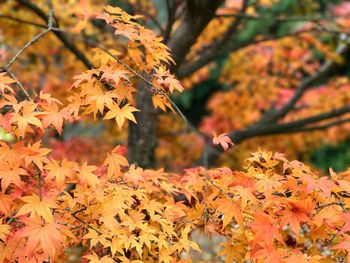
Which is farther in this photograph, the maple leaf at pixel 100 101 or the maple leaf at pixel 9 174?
the maple leaf at pixel 100 101

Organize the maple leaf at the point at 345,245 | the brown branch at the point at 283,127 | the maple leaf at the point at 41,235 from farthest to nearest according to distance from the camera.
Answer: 1. the brown branch at the point at 283,127
2. the maple leaf at the point at 345,245
3. the maple leaf at the point at 41,235

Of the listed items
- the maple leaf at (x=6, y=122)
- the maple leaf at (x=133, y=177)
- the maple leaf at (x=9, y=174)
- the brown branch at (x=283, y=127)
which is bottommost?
the brown branch at (x=283, y=127)

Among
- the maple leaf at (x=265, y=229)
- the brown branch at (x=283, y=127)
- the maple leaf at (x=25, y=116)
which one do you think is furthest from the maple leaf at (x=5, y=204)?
the brown branch at (x=283, y=127)

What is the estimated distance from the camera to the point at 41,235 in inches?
66.6

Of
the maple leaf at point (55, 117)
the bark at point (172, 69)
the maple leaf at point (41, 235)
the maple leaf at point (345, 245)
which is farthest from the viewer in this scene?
the bark at point (172, 69)

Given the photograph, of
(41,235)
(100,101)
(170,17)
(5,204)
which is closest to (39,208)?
(41,235)

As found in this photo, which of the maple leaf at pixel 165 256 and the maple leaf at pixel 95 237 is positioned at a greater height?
the maple leaf at pixel 95 237

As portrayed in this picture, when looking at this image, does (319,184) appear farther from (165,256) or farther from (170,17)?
(170,17)

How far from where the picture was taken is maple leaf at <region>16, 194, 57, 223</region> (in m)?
1.74

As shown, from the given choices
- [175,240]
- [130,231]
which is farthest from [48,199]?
[175,240]

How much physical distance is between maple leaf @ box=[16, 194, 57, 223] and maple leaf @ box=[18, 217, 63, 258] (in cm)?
3

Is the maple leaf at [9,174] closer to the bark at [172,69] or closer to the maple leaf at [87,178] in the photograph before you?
the maple leaf at [87,178]

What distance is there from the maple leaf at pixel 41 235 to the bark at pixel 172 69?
1.89 m

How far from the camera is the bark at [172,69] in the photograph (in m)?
3.31
